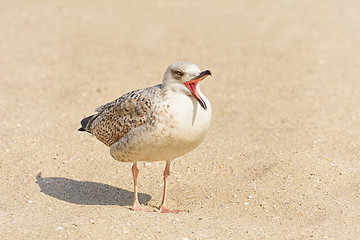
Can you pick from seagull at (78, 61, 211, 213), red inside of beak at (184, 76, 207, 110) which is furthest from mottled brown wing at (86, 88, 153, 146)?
red inside of beak at (184, 76, 207, 110)

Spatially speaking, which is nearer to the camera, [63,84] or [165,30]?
[63,84]

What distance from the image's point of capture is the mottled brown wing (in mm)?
6031

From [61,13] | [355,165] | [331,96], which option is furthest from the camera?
[61,13]

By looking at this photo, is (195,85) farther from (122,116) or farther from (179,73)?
(122,116)

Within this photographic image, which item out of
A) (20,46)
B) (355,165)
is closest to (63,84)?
(20,46)

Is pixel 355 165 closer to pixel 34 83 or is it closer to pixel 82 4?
pixel 34 83

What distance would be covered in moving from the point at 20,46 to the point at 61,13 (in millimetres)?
2628

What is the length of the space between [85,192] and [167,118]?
216 centimetres

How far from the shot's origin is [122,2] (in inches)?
672

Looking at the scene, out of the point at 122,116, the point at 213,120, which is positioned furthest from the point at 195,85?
the point at 213,120

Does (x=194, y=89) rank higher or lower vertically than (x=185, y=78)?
lower

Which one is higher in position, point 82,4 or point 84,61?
point 82,4

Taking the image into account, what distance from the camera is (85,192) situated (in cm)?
718

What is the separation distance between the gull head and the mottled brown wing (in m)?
0.36
